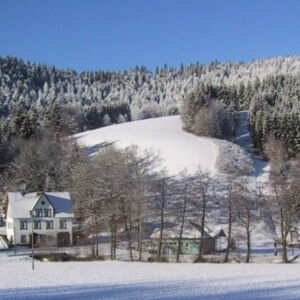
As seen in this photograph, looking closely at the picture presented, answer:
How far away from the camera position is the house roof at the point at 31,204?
70812 mm

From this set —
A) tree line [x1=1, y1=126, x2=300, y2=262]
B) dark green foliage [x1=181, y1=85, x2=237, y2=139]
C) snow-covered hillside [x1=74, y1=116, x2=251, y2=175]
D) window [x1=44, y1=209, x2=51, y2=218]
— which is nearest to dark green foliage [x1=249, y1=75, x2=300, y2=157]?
dark green foliage [x1=181, y1=85, x2=237, y2=139]

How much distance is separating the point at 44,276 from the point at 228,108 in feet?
305

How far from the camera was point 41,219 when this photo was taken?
233 feet

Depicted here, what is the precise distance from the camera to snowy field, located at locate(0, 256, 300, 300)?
2509cm

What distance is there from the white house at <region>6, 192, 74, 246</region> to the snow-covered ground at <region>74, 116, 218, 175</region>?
98.5 feet

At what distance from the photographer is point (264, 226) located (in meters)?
70.9

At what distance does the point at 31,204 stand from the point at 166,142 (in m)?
45.0

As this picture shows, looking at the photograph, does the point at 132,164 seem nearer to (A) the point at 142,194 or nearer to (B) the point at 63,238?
(B) the point at 63,238

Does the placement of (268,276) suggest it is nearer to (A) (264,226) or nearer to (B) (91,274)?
(B) (91,274)

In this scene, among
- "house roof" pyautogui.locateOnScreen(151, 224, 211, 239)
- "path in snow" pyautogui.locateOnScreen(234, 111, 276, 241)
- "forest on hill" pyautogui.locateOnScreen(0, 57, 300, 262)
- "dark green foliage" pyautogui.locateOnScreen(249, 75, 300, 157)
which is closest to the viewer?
"forest on hill" pyautogui.locateOnScreen(0, 57, 300, 262)

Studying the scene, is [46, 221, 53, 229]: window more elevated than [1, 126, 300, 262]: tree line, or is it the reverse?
[1, 126, 300, 262]: tree line

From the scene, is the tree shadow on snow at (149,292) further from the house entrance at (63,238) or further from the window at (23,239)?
the window at (23,239)

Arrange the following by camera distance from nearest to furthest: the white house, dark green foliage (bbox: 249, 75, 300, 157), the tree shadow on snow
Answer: the tree shadow on snow, the white house, dark green foliage (bbox: 249, 75, 300, 157)

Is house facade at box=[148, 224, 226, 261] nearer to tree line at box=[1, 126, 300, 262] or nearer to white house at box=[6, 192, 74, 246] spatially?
tree line at box=[1, 126, 300, 262]
